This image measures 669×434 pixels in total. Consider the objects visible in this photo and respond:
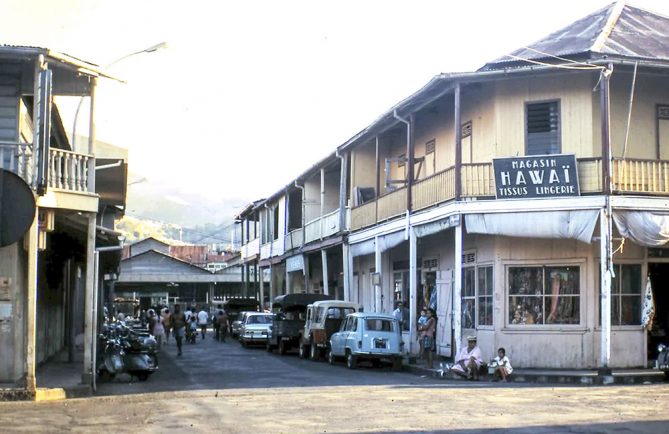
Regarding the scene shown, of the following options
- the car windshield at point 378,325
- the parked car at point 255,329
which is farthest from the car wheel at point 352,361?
the parked car at point 255,329

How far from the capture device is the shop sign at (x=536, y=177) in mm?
23156

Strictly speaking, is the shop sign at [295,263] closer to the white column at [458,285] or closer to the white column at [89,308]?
the white column at [458,285]

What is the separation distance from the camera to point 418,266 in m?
32.4

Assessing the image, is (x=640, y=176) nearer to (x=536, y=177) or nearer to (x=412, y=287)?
(x=536, y=177)

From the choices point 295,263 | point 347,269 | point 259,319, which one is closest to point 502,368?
point 347,269

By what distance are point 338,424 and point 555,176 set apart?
12127mm

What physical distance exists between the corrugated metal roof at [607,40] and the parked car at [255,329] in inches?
715

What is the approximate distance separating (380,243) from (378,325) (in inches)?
215

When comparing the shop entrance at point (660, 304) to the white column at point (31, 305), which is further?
the shop entrance at point (660, 304)

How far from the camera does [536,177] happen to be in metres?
23.5

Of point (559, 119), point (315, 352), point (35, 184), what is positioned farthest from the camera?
point (315, 352)

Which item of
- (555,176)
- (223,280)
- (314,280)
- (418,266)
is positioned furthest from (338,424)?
(223,280)

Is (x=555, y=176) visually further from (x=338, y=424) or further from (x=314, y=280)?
(x=314, y=280)

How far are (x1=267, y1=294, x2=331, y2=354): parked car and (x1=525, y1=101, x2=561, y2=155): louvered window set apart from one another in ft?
41.0
